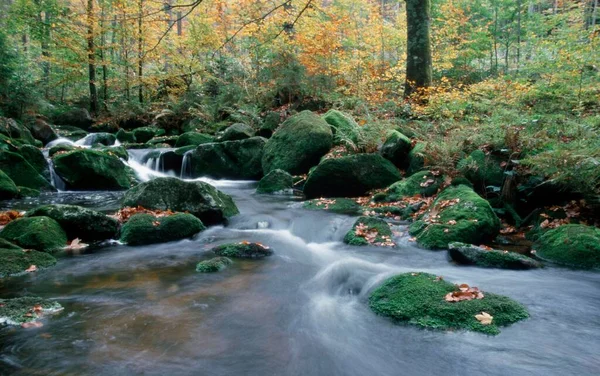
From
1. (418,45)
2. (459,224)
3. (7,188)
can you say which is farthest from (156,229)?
(418,45)

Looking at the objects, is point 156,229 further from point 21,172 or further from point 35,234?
point 21,172

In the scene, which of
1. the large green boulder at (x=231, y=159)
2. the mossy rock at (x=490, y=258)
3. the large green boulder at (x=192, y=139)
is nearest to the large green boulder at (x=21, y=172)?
the large green boulder at (x=231, y=159)

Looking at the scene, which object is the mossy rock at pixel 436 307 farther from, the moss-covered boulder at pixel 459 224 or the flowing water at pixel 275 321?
the moss-covered boulder at pixel 459 224

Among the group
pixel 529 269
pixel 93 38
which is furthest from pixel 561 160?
pixel 93 38

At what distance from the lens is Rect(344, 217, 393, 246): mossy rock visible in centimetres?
684

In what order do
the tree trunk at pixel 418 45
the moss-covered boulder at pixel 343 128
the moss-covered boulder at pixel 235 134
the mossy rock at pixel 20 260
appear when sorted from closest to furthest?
1. the mossy rock at pixel 20 260
2. the moss-covered boulder at pixel 343 128
3. the tree trunk at pixel 418 45
4. the moss-covered boulder at pixel 235 134

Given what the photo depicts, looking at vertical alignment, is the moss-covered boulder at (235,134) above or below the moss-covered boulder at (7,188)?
above

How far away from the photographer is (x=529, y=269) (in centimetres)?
539

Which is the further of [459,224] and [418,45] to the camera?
[418,45]

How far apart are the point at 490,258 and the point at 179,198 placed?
5.75m

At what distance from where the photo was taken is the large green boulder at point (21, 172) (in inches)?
428

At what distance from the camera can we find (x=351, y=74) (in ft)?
55.8

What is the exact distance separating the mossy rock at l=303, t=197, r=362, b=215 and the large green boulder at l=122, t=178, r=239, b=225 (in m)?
2.20

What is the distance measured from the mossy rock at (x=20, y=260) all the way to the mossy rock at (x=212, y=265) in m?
2.13
